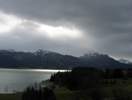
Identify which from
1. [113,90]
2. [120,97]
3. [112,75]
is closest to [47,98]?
[120,97]

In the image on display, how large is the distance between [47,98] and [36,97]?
2.23m

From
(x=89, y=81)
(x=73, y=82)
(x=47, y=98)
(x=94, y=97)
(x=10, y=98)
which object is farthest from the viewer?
(x=73, y=82)

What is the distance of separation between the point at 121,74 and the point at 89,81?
1485 inches

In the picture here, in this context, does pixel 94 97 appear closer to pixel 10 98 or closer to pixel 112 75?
pixel 10 98

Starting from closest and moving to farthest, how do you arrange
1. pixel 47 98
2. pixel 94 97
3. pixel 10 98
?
pixel 47 98 < pixel 94 97 < pixel 10 98

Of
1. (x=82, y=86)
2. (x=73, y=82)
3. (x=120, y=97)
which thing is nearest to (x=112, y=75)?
(x=73, y=82)

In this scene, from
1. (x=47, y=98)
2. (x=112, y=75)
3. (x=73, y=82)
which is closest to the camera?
(x=47, y=98)

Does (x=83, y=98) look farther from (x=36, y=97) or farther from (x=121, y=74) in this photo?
(x=121, y=74)

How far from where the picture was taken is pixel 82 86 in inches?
3346

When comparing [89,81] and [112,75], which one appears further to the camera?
[112,75]

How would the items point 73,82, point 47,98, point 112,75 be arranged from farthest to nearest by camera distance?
point 112,75, point 73,82, point 47,98

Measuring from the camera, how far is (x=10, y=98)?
2569 inches

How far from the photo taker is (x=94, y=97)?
59094 mm

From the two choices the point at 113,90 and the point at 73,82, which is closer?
the point at 113,90
